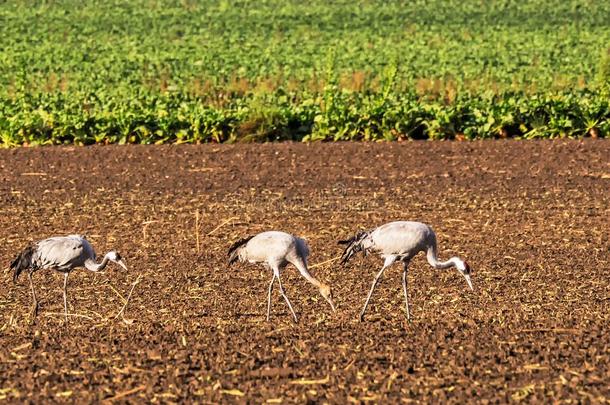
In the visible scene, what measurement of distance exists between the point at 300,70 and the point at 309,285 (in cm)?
2470

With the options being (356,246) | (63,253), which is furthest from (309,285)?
(63,253)

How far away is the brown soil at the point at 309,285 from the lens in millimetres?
8398

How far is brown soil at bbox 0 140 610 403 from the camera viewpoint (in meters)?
8.40

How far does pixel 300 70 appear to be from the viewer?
3684 cm

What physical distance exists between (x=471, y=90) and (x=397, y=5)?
95.5ft

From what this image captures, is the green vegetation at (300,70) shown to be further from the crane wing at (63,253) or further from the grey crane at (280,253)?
the grey crane at (280,253)

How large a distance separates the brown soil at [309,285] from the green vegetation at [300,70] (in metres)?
1.16

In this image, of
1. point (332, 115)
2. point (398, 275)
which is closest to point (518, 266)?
point (398, 275)

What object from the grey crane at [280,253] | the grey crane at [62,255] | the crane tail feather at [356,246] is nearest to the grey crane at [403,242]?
the crane tail feather at [356,246]

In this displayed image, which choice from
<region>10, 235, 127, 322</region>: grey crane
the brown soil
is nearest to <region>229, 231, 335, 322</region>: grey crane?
the brown soil

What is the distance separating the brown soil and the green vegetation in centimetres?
116

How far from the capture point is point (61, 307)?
1149 centimetres

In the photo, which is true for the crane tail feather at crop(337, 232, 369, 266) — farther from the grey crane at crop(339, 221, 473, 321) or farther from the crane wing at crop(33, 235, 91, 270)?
the crane wing at crop(33, 235, 91, 270)

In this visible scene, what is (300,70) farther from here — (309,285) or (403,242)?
(403,242)
